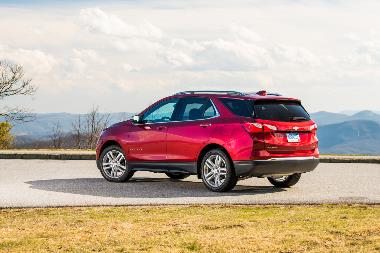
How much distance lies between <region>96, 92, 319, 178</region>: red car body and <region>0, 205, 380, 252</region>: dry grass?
173 cm

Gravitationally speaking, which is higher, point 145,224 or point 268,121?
point 268,121

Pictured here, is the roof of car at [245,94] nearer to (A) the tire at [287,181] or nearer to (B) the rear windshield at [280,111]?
(B) the rear windshield at [280,111]

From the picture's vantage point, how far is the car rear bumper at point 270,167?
11375 mm

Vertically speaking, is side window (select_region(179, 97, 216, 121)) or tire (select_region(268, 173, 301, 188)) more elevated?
side window (select_region(179, 97, 216, 121))

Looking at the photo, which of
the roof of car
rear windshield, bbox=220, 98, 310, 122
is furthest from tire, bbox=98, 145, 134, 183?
rear windshield, bbox=220, 98, 310, 122

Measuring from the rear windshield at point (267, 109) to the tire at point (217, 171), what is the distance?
0.78m

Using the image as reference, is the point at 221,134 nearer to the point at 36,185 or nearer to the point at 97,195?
the point at 97,195

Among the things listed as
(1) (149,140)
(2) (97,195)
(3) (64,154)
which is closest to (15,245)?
(2) (97,195)

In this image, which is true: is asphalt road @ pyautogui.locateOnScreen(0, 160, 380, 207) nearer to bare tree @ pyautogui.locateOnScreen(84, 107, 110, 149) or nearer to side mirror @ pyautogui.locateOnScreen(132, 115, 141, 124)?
side mirror @ pyautogui.locateOnScreen(132, 115, 141, 124)

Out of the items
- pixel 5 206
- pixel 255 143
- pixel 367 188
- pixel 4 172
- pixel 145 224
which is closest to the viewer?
pixel 145 224

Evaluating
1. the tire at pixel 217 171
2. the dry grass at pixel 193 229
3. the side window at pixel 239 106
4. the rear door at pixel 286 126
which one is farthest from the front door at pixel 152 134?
the dry grass at pixel 193 229

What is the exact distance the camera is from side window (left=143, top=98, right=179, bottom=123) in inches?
506

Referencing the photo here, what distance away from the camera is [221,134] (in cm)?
1167

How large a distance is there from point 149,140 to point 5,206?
11.6 ft
